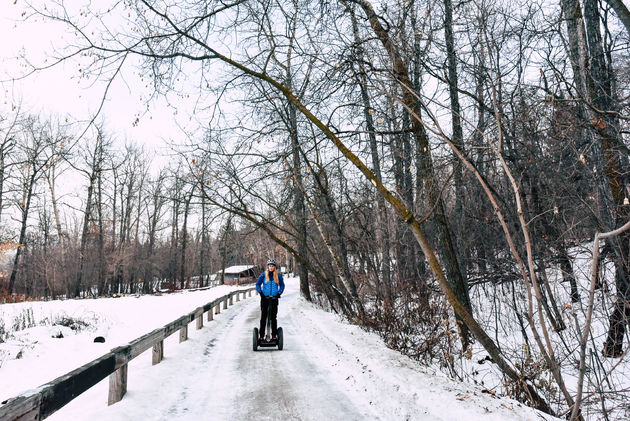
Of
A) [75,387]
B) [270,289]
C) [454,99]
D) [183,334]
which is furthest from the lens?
[183,334]

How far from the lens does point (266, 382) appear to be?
17.7 feet

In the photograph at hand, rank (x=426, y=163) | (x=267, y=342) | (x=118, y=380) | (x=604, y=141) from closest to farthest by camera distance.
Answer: (x=118, y=380) → (x=604, y=141) → (x=426, y=163) → (x=267, y=342)

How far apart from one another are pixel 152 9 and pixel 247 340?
729cm

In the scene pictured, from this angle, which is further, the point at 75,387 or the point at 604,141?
the point at 604,141

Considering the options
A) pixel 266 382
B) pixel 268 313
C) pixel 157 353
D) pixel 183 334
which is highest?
pixel 268 313

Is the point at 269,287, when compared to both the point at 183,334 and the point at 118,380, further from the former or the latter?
the point at 118,380

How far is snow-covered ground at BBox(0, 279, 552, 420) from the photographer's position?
158 inches

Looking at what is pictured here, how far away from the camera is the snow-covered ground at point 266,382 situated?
4012 millimetres

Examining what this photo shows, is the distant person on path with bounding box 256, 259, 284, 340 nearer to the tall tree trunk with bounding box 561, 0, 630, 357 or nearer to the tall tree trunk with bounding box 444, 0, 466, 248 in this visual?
the tall tree trunk with bounding box 444, 0, 466, 248

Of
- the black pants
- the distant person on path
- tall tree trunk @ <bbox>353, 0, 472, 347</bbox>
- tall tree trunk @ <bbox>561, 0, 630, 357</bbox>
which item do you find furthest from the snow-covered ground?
tall tree trunk @ <bbox>561, 0, 630, 357</bbox>

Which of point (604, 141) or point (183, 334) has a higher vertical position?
point (604, 141)

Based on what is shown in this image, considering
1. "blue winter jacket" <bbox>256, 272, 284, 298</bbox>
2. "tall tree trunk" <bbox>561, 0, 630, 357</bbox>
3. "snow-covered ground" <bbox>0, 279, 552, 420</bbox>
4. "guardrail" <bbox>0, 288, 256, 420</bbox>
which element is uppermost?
"tall tree trunk" <bbox>561, 0, 630, 357</bbox>

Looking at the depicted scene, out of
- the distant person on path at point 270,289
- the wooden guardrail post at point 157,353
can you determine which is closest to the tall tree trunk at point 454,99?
the distant person on path at point 270,289

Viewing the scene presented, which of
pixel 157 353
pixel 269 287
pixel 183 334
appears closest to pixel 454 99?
pixel 269 287
